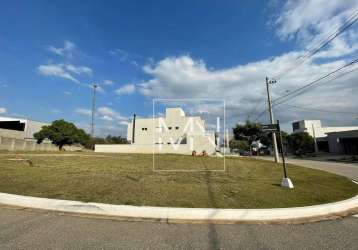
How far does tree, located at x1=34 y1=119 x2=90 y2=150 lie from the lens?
147ft

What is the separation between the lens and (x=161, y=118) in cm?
4700

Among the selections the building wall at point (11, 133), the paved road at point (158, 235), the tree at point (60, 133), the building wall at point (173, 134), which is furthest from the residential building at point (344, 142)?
the building wall at point (11, 133)

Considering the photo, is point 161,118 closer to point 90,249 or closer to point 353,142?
point 353,142

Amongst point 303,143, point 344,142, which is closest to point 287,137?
point 303,143

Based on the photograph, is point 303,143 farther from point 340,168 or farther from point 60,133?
point 60,133

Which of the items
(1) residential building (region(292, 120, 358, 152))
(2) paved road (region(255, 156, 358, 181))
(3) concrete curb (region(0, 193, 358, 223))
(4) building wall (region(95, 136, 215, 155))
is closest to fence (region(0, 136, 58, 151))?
(4) building wall (region(95, 136, 215, 155))

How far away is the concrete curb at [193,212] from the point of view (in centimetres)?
504

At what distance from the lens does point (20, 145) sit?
134ft

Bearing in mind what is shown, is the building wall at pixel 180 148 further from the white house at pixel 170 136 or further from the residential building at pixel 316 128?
the residential building at pixel 316 128

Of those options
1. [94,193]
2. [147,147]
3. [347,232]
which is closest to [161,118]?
[147,147]

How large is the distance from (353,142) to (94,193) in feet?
151

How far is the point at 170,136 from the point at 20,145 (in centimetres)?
2735

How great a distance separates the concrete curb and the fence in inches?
1589

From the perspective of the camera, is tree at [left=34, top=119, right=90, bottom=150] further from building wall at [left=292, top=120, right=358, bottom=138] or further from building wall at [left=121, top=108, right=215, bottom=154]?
building wall at [left=292, top=120, right=358, bottom=138]
